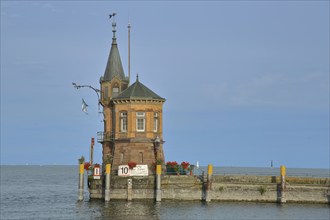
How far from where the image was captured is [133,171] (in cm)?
6444

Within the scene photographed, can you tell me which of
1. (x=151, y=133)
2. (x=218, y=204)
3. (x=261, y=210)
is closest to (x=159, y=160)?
(x=151, y=133)

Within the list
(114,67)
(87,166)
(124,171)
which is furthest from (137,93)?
(87,166)

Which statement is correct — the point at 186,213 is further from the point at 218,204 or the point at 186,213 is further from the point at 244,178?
the point at 244,178

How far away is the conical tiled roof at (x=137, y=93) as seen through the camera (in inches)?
2621

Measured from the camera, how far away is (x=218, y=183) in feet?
204

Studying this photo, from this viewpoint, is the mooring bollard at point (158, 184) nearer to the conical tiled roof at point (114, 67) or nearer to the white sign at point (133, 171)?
the white sign at point (133, 171)

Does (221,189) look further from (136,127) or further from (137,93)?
(137,93)

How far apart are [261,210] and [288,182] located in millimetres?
7461

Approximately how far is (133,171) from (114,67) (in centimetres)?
1313

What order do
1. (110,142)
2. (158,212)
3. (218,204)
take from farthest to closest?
1. (110,142)
2. (218,204)
3. (158,212)

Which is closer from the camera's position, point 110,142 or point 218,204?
point 218,204

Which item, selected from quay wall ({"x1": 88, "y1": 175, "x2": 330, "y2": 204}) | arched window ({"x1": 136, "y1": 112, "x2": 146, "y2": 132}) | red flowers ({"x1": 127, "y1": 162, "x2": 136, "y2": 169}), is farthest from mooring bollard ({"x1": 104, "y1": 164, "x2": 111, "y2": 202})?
arched window ({"x1": 136, "y1": 112, "x2": 146, "y2": 132})

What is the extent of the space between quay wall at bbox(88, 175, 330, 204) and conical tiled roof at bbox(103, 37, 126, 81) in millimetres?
12288

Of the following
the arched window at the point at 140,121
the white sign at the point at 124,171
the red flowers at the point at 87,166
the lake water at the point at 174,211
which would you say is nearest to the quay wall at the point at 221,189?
the lake water at the point at 174,211
